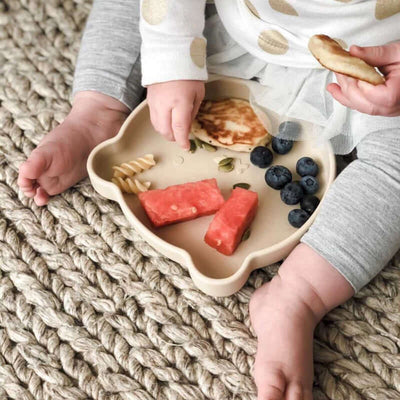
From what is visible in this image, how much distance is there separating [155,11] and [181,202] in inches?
11.4

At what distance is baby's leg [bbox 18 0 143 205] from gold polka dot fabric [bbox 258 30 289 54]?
210mm

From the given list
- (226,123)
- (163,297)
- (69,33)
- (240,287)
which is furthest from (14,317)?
(69,33)

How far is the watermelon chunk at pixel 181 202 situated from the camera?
2.85 feet

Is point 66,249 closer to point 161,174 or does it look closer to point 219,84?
point 161,174

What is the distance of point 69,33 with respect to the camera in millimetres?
1143

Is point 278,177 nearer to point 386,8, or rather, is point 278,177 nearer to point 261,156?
point 261,156

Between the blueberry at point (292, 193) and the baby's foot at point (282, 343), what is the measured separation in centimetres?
12

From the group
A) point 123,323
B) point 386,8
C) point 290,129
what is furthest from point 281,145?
point 123,323

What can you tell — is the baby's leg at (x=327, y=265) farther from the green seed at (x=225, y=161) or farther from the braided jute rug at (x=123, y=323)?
the green seed at (x=225, y=161)

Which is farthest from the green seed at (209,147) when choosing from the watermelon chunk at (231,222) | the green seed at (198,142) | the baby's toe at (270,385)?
→ the baby's toe at (270,385)

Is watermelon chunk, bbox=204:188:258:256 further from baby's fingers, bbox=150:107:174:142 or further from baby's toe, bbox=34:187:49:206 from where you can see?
baby's toe, bbox=34:187:49:206

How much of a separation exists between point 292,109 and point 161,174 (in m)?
0.22

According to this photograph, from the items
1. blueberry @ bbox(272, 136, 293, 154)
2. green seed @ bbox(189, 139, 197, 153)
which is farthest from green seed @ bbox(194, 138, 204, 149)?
blueberry @ bbox(272, 136, 293, 154)

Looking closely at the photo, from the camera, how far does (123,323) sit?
83cm
